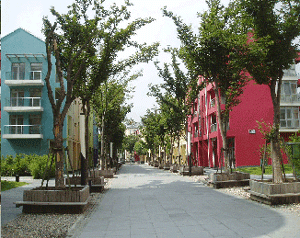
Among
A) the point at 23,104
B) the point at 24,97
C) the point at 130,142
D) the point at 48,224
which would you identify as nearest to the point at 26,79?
the point at 24,97

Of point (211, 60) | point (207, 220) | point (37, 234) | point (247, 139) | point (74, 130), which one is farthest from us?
point (74, 130)

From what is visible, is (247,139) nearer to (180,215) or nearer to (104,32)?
(104,32)

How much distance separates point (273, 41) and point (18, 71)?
28.8 m

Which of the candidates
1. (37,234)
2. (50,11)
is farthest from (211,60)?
(37,234)

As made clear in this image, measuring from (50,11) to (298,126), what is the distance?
2973 cm

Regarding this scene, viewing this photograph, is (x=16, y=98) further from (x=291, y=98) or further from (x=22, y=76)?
(x=291, y=98)

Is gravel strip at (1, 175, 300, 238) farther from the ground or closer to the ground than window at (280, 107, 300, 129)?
closer to the ground

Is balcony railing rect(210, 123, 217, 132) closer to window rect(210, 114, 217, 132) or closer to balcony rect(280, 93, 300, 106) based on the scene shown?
window rect(210, 114, 217, 132)

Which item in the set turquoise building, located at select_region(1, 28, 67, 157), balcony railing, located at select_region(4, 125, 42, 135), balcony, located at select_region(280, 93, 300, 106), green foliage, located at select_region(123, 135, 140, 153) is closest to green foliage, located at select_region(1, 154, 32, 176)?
turquoise building, located at select_region(1, 28, 67, 157)

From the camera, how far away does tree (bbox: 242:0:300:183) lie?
10195mm

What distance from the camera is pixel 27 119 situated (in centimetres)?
3444

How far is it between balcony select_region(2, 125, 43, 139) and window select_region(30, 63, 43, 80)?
4.73 metres

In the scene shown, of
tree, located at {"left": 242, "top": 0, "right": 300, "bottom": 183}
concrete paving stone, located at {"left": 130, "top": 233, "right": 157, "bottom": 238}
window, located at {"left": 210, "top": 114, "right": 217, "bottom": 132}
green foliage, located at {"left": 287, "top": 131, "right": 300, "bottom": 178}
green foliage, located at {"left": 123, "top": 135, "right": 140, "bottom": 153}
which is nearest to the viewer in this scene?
concrete paving stone, located at {"left": 130, "top": 233, "right": 157, "bottom": 238}

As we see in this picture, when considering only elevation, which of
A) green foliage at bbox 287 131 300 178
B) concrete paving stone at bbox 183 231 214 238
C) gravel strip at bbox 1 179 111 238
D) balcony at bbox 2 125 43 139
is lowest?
gravel strip at bbox 1 179 111 238
